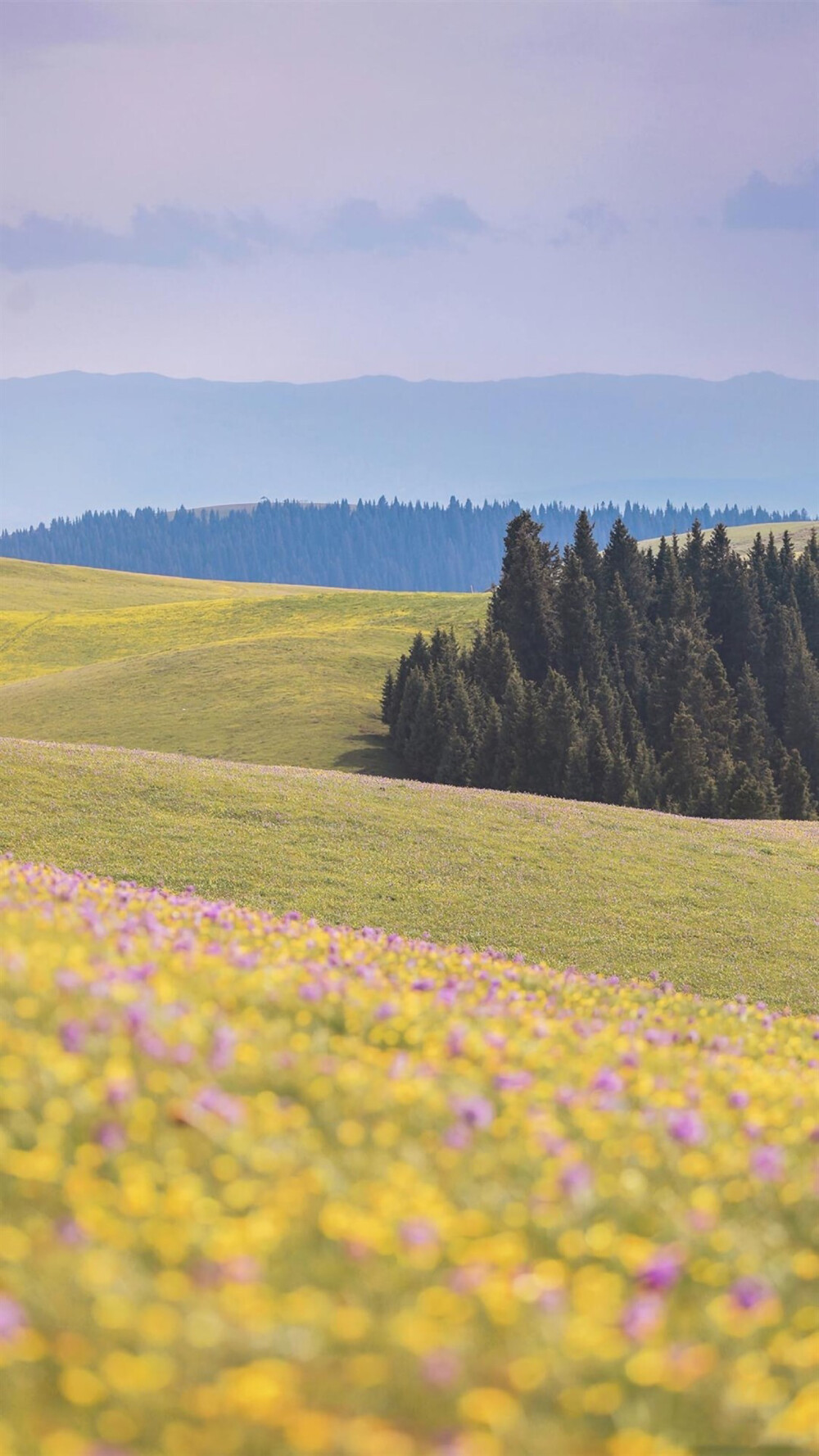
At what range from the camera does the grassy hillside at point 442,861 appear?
94.2ft

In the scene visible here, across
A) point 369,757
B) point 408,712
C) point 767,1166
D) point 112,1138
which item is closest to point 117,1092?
point 112,1138

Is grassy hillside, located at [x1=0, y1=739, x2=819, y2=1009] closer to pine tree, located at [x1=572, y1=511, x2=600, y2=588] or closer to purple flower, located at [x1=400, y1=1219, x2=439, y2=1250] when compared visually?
purple flower, located at [x1=400, y1=1219, x2=439, y2=1250]

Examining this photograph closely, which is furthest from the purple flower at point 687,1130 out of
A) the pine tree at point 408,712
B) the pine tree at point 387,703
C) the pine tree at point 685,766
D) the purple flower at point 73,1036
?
the pine tree at point 387,703

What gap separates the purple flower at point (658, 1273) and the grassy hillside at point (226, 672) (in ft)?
262

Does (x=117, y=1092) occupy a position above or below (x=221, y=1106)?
above

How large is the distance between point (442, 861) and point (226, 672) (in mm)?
85907

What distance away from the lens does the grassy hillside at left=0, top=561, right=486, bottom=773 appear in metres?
94.6

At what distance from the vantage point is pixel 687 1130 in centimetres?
780

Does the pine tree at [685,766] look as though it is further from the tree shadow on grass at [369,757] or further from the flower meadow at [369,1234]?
the flower meadow at [369,1234]

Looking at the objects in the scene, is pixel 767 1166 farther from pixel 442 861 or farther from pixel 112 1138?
pixel 442 861

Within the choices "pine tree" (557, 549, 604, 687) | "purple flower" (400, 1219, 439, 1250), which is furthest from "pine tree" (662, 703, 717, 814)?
"purple flower" (400, 1219, 439, 1250)

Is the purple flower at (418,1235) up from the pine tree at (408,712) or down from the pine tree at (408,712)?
up

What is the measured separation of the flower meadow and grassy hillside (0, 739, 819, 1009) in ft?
62.3

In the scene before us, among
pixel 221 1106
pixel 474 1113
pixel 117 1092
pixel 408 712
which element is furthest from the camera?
pixel 408 712
